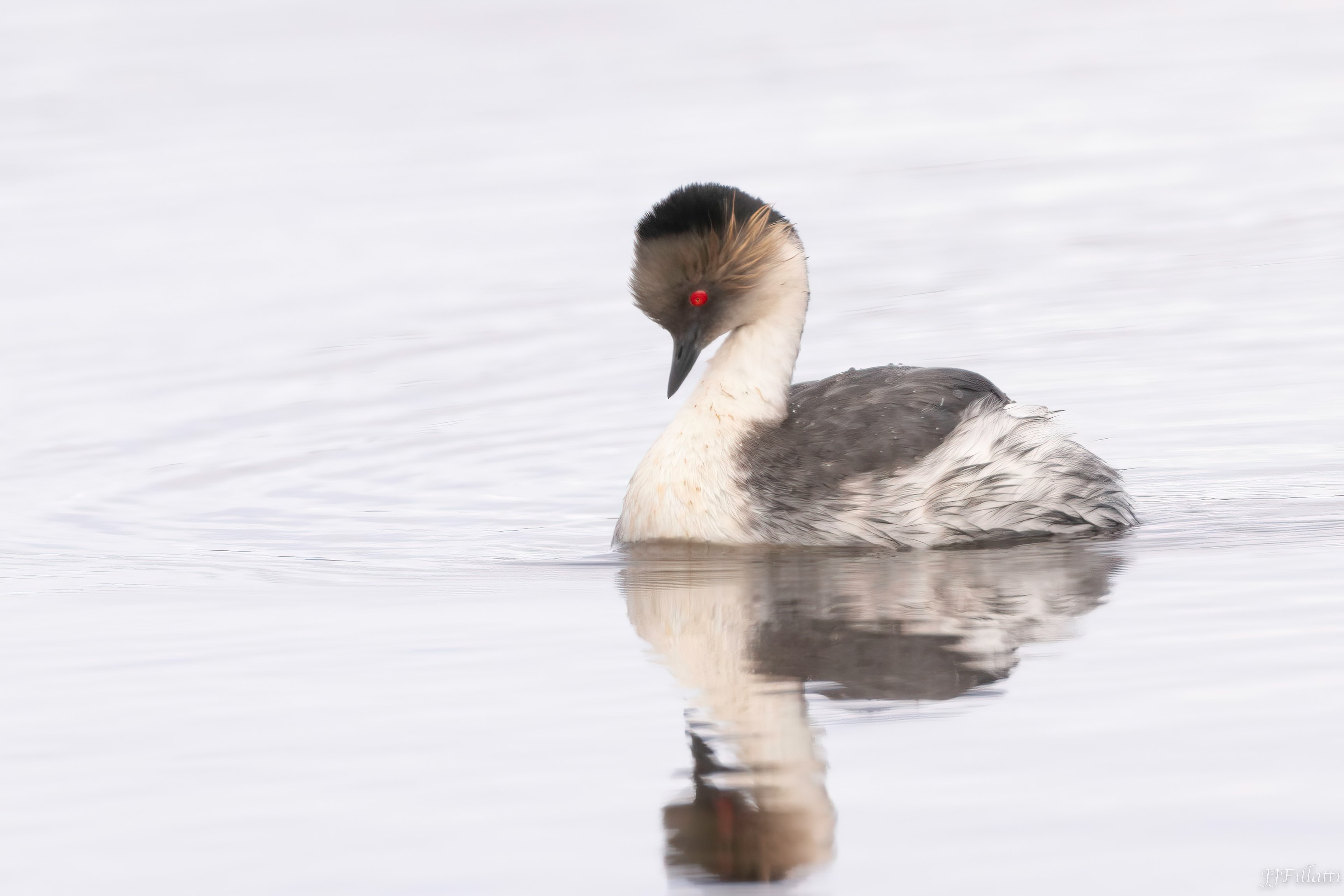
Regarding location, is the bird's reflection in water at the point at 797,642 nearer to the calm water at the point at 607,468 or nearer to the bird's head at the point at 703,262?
the calm water at the point at 607,468

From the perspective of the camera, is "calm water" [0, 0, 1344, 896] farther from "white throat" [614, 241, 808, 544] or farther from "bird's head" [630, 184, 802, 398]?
"bird's head" [630, 184, 802, 398]

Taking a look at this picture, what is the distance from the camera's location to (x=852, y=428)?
29.5ft

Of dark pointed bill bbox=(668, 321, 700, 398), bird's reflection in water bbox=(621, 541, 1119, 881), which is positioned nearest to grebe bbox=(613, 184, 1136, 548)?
dark pointed bill bbox=(668, 321, 700, 398)

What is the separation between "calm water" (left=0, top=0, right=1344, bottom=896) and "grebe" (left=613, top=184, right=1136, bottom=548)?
22 cm

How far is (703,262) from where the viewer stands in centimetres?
928

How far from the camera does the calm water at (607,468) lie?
5.45 m

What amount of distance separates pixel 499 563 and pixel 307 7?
16.6 metres

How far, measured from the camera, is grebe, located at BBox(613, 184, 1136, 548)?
8.82 meters

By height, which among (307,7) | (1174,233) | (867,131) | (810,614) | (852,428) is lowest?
(810,614)

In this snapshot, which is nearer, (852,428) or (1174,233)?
(852,428)

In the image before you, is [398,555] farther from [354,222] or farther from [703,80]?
[703,80]

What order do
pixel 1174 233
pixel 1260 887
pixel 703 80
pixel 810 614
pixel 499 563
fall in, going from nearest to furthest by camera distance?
pixel 1260 887 < pixel 810 614 < pixel 499 563 < pixel 1174 233 < pixel 703 80

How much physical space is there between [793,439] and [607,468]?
6.74 feet

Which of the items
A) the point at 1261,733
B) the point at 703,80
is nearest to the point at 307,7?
the point at 703,80
